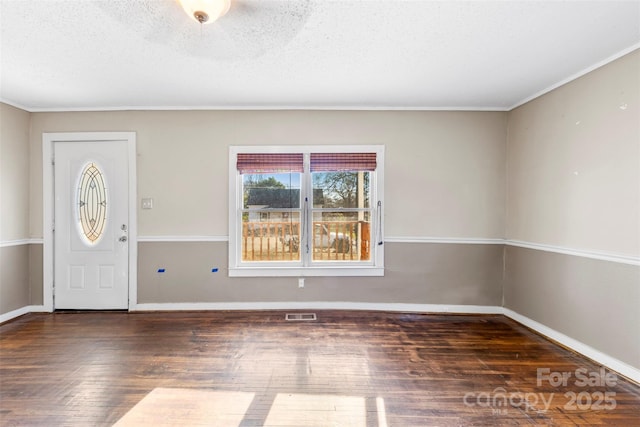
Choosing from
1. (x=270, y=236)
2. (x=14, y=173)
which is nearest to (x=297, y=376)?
(x=270, y=236)

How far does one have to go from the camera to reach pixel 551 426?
1714 millimetres

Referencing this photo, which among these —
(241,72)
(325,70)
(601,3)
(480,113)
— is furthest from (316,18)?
(480,113)

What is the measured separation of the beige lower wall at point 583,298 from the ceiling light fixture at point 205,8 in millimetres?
3364

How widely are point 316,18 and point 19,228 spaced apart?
4.09m

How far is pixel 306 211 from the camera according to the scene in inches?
140

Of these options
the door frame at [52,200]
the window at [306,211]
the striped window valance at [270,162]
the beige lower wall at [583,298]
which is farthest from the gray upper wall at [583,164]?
the door frame at [52,200]

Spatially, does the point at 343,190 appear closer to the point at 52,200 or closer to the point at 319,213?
the point at 319,213

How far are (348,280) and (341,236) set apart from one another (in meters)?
0.55

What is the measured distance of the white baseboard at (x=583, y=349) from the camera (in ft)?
7.14

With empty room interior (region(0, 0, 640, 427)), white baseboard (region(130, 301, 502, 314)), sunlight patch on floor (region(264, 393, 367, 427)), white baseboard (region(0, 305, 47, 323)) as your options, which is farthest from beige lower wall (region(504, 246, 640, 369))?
white baseboard (region(0, 305, 47, 323))

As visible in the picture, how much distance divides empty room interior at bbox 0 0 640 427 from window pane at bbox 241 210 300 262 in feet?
0.09

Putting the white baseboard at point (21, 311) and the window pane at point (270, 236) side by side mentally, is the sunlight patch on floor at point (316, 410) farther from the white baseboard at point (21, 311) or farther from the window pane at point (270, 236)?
the white baseboard at point (21, 311)

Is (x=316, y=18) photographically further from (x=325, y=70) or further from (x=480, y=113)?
(x=480, y=113)

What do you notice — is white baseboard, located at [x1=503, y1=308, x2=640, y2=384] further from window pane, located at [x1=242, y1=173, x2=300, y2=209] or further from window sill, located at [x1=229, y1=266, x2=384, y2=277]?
window pane, located at [x1=242, y1=173, x2=300, y2=209]
